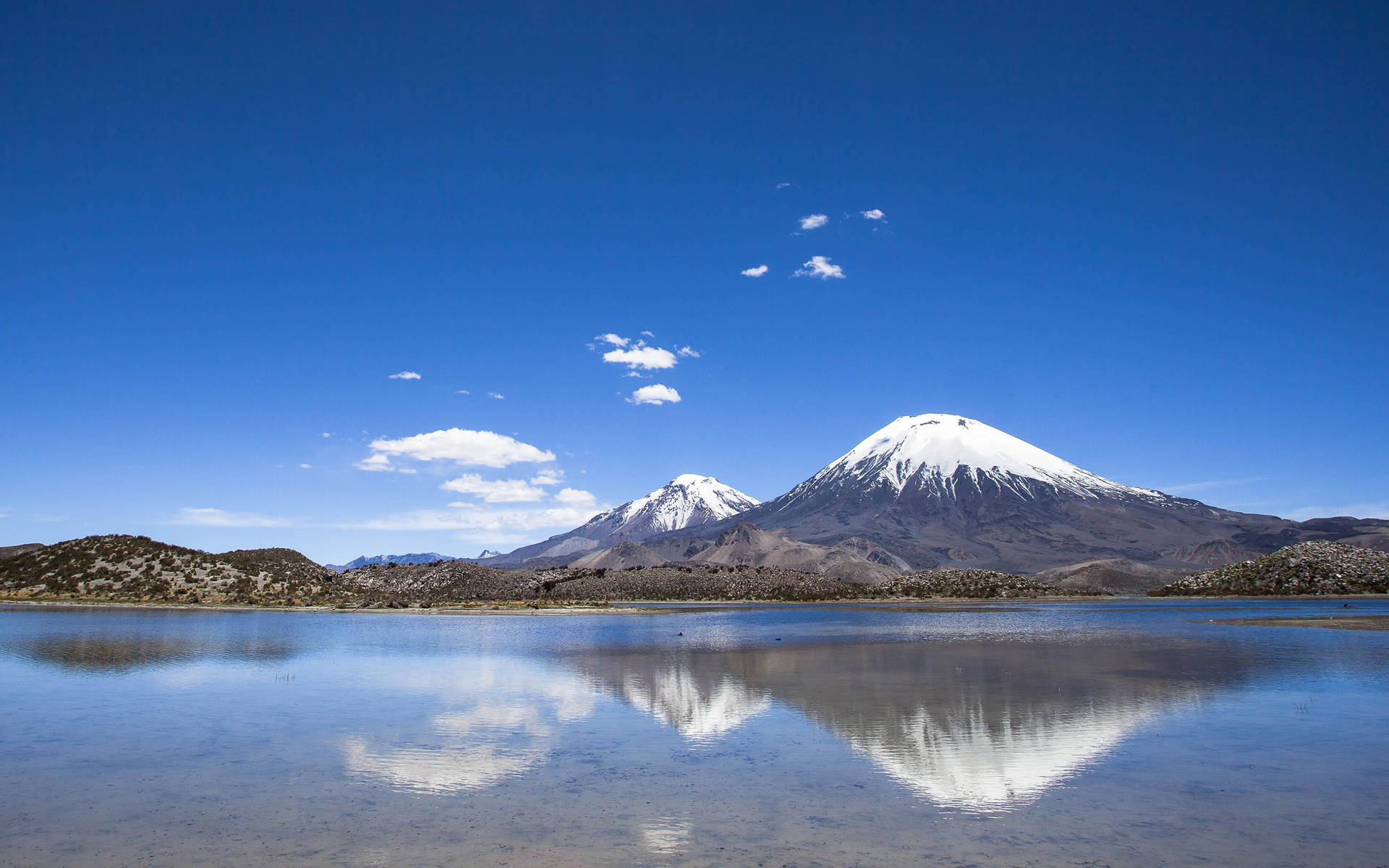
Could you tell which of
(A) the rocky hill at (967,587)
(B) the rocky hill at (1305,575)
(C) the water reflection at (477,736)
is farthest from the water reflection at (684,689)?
(B) the rocky hill at (1305,575)

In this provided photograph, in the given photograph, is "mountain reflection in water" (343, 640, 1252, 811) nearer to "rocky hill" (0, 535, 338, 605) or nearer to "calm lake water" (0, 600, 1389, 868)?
"calm lake water" (0, 600, 1389, 868)

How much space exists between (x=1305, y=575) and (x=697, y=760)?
144 m

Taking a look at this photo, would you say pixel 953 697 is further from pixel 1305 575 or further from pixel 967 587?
pixel 1305 575

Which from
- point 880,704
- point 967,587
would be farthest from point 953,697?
point 967,587

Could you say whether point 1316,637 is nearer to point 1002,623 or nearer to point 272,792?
point 1002,623

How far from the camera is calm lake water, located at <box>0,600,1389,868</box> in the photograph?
11.0 metres

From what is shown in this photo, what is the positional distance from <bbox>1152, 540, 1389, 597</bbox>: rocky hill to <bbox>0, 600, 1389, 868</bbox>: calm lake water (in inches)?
4307

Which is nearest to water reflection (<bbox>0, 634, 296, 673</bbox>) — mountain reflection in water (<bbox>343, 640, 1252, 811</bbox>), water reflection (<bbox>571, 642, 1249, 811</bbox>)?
mountain reflection in water (<bbox>343, 640, 1252, 811</bbox>)

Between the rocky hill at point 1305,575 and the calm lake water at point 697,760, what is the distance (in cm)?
10939

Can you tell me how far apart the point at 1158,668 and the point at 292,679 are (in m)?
30.5

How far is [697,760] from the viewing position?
→ 16250 mm

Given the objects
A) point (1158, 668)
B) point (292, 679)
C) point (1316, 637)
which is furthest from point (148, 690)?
point (1316, 637)

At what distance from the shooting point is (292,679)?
95.2ft

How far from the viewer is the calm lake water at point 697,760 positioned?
11.0 m
